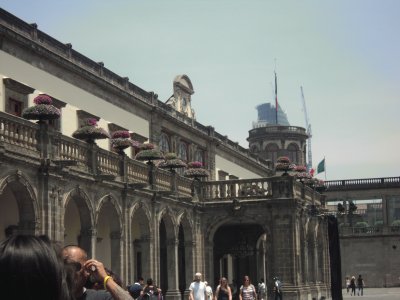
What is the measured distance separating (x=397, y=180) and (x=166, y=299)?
50.6 metres

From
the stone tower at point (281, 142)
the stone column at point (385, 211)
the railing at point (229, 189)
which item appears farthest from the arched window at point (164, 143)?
the stone tower at point (281, 142)

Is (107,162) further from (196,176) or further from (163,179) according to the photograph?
(196,176)

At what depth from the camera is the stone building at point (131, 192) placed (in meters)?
21.0

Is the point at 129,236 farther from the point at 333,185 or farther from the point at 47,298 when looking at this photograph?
the point at 333,185

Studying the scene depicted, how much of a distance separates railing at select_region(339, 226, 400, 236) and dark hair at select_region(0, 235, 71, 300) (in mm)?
73421

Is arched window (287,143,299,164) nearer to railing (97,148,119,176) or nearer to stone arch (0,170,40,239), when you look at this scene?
railing (97,148,119,176)

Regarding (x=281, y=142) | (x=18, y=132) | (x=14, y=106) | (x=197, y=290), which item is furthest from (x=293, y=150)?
(x=18, y=132)

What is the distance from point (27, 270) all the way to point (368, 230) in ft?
245

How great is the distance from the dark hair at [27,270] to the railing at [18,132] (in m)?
16.6

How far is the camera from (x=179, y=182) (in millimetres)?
32875

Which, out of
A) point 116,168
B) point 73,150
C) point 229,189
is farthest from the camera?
point 229,189

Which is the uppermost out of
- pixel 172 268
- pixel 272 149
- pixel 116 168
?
pixel 272 149

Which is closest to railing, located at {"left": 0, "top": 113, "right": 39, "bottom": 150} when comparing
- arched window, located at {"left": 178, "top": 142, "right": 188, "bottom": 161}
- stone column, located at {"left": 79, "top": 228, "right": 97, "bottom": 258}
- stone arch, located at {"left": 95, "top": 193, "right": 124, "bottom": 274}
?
stone column, located at {"left": 79, "top": 228, "right": 97, "bottom": 258}

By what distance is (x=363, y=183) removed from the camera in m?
79.6
